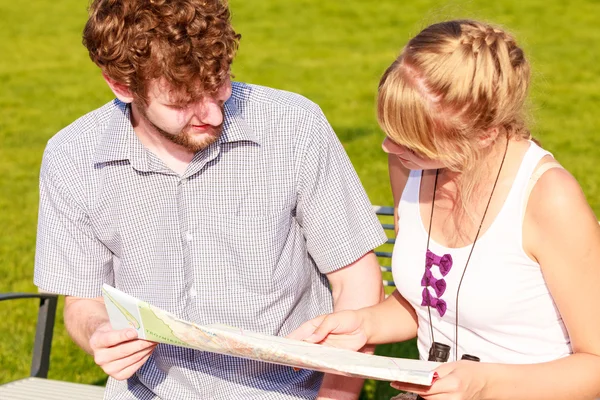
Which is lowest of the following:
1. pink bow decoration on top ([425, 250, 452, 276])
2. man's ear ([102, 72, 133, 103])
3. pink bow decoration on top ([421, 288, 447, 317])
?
pink bow decoration on top ([421, 288, 447, 317])

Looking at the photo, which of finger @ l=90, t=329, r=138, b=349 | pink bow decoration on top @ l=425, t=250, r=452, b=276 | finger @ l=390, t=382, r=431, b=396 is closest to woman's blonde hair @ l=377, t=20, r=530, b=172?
pink bow decoration on top @ l=425, t=250, r=452, b=276

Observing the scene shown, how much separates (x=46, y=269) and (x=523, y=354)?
1.50 meters

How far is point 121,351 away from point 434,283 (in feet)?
2.92

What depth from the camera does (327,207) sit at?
2959mm

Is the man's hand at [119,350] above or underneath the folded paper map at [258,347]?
underneath

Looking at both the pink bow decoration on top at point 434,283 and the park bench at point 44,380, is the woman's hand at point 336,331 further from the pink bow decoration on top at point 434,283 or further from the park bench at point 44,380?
the park bench at point 44,380

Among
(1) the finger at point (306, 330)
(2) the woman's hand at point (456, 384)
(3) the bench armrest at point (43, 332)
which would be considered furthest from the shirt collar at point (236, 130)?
(3) the bench armrest at point (43, 332)

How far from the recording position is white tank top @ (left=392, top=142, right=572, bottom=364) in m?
2.60

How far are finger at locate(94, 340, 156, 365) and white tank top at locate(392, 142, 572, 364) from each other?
81 cm

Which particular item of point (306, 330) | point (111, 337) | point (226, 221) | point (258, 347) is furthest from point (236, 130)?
point (258, 347)

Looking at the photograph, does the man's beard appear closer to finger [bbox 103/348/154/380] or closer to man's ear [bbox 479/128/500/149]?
finger [bbox 103/348/154/380]

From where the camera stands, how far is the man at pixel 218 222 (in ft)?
9.66

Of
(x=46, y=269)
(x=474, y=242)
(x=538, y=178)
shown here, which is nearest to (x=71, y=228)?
(x=46, y=269)

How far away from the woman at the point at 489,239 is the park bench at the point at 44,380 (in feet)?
2.72
